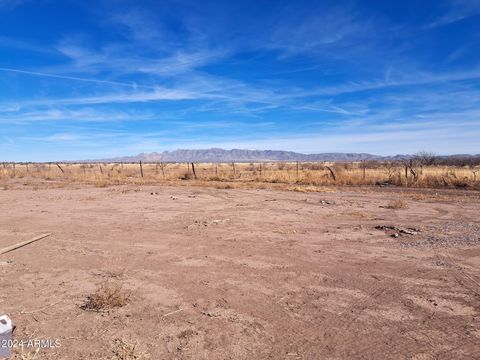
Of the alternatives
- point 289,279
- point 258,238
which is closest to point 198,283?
point 289,279

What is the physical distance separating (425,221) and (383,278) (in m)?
7.11

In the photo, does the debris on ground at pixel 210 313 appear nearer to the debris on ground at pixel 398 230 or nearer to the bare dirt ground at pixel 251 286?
the bare dirt ground at pixel 251 286

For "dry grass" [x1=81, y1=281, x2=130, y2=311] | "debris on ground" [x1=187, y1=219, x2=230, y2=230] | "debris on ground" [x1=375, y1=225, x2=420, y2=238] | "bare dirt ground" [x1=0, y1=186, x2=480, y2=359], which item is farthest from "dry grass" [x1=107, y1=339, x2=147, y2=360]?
"debris on ground" [x1=375, y1=225, x2=420, y2=238]

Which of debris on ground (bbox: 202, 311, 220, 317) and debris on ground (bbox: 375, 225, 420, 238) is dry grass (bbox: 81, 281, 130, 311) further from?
debris on ground (bbox: 375, 225, 420, 238)

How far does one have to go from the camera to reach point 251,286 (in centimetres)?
729

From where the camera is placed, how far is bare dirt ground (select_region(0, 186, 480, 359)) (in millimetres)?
5141

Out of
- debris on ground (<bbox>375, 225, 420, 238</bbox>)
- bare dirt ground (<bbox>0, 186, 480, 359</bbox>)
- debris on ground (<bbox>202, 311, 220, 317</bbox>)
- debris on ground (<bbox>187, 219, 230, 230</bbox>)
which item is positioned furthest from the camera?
debris on ground (<bbox>187, 219, 230, 230</bbox>)

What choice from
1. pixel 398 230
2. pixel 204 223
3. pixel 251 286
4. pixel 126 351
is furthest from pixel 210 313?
pixel 398 230

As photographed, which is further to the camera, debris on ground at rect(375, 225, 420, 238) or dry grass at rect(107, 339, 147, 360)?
debris on ground at rect(375, 225, 420, 238)

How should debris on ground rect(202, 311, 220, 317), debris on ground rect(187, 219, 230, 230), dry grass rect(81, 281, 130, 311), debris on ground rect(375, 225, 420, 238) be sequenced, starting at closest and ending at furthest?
debris on ground rect(202, 311, 220, 317) → dry grass rect(81, 281, 130, 311) → debris on ground rect(375, 225, 420, 238) → debris on ground rect(187, 219, 230, 230)

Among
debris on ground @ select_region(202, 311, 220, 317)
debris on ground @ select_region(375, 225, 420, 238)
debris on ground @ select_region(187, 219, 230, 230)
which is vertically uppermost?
debris on ground @ select_region(187, 219, 230, 230)

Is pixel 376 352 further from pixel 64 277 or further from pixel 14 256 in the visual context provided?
pixel 14 256

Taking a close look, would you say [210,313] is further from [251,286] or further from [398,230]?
[398,230]

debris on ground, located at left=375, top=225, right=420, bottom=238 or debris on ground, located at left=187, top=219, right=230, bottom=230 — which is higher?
debris on ground, located at left=187, top=219, right=230, bottom=230
